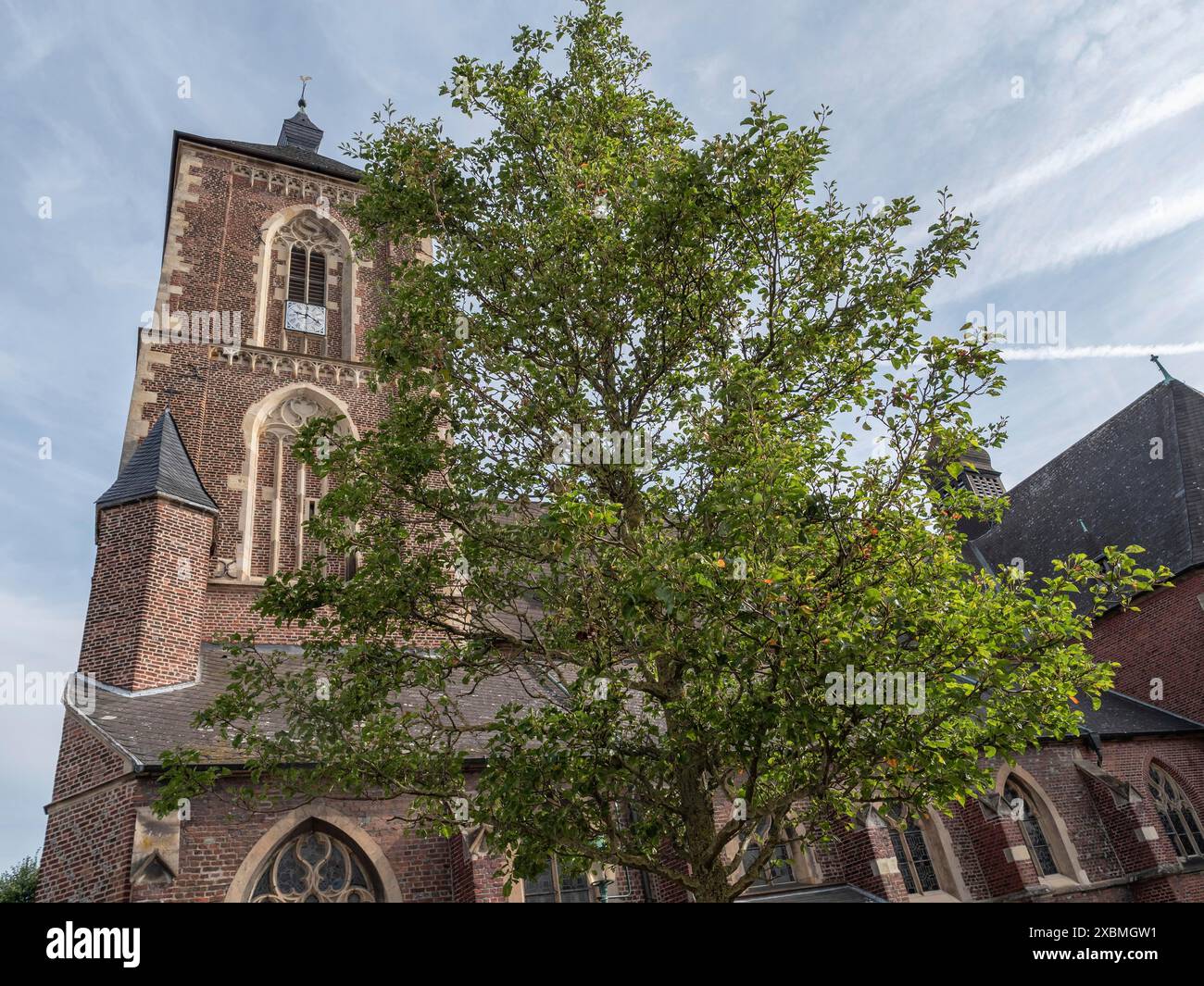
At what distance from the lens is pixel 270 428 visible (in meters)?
17.8

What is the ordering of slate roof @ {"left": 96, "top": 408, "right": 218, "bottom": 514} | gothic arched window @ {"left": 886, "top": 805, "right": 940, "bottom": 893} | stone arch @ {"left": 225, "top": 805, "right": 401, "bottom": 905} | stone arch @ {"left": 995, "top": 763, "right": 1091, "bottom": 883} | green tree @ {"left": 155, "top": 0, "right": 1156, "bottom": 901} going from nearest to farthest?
green tree @ {"left": 155, "top": 0, "right": 1156, "bottom": 901}, stone arch @ {"left": 225, "top": 805, "right": 401, "bottom": 905}, slate roof @ {"left": 96, "top": 408, "right": 218, "bottom": 514}, gothic arched window @ {"left": 886, "top": 805, "right": 940, "bottom": 893}, stone arch @ {"left": 995, "top": 763, "right": 1091, "bottom": 883}

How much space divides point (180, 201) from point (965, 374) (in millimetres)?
19786

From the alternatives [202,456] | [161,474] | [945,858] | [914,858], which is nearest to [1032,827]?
[945,858]

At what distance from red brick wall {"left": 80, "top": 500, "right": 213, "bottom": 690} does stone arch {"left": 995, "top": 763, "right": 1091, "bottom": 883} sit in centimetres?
1510

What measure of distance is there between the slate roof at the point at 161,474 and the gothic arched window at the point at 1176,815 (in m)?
20.4

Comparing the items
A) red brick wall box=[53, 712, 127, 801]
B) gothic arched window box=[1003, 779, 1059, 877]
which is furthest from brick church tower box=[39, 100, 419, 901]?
gothic arched window box=[1003, 779, 1059, 877]

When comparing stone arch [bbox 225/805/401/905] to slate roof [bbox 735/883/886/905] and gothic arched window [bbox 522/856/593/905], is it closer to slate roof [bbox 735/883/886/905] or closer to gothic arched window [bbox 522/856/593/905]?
gothic arched window [bbox 522/856/593/905]

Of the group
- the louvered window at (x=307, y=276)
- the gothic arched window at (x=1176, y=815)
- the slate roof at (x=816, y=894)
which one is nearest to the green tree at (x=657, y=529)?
the slate roof at (x=816, y=894)

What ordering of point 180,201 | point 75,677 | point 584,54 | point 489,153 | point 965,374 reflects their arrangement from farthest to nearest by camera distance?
point 180,201 < point 75,677 < point 584,54 < point 489,153 < point 965,374

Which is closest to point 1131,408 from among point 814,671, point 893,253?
point 893,253

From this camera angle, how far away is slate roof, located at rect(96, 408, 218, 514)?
580 inches

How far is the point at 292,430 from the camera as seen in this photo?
17.9 metres

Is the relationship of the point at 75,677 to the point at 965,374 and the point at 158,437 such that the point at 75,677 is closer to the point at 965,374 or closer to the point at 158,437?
the point at 158,437
